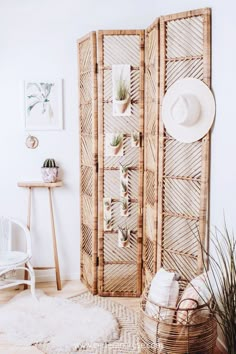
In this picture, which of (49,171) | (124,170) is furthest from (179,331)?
(49,171)

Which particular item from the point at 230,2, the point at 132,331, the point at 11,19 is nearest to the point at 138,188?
the point at 132,331

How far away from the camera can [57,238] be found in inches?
165

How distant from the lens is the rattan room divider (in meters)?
3.11

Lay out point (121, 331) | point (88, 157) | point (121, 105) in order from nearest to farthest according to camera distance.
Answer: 1. point (121, 331)
2. point (121, 105)
3. point (88, 157)

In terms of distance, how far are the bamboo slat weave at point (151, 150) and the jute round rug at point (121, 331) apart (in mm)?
359

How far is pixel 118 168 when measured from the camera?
3.73m

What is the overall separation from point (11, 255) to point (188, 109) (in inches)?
75.2

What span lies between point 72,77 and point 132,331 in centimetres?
227

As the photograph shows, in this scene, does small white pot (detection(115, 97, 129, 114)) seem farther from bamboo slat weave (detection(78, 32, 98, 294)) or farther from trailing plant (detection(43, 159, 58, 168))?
trailing plant (detection(43, 159, 58, 168))

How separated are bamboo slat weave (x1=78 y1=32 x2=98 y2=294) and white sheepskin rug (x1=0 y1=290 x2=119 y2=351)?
0.44 metres

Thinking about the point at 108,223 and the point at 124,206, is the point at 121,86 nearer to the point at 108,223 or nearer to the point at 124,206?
the point at 124,206

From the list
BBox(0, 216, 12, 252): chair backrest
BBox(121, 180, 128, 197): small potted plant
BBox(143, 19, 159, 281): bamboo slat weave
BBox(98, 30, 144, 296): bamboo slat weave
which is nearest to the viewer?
BBox(143, 19, 159, 281): bamboo slat weave

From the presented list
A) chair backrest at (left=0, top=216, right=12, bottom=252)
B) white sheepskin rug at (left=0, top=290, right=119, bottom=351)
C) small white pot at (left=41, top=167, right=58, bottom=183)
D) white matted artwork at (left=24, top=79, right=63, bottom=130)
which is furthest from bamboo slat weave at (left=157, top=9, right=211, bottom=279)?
chair backrest at (left=0, top=216, right=12, bottom=252)

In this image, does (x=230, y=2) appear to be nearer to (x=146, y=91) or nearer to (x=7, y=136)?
(x=146, y=91)
